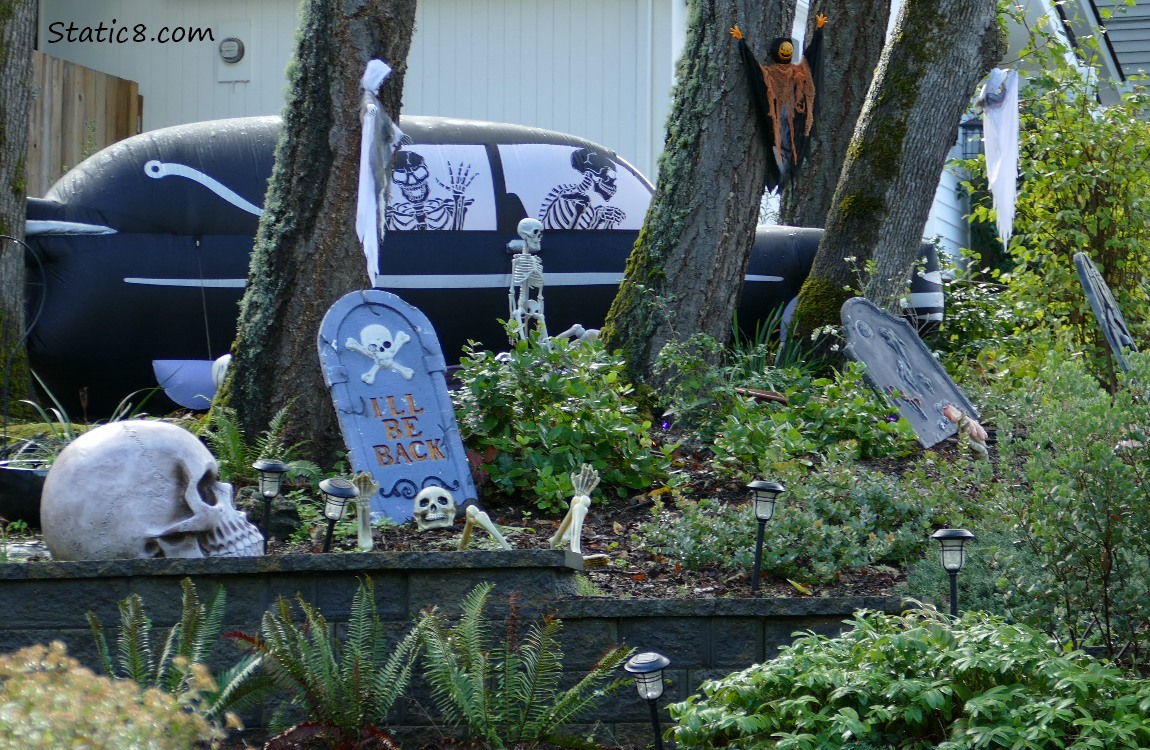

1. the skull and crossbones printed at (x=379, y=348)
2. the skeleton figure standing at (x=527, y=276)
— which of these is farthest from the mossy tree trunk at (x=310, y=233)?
the skeleton figure standing at (x=527, y=276)

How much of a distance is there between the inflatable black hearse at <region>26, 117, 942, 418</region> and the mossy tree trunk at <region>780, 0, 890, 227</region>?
0.90 metres

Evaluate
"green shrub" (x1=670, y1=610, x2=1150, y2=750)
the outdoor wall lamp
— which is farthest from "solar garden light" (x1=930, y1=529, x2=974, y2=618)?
the outdoor wall lamp

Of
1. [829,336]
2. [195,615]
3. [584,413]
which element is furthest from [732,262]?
[195,615]

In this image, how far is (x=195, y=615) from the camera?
13.6ft

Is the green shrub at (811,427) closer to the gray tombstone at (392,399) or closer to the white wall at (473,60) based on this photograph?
the gray tombstone at (392,399)

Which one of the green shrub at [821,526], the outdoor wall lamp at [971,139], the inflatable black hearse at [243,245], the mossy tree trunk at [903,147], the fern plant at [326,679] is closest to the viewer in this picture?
the fern plant at [326,679]

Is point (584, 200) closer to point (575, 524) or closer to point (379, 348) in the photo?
point (379, 348)

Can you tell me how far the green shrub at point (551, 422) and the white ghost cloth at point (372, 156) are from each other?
747 millimetres

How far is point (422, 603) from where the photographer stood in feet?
15.3

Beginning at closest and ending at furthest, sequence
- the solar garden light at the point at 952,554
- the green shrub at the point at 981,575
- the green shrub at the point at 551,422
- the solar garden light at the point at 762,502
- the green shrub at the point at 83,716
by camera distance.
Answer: the green shrub at the point at 83,716 < the solar garden light at the point at 952,554 < the green shrub at the point at 981,575 < the solar garden light at the point at 762,502 < the green shrub at the point at 551,422

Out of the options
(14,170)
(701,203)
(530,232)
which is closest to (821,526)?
(701,203)

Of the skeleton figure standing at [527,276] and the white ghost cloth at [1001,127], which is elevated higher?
the white ghost cloth at [1001,127]

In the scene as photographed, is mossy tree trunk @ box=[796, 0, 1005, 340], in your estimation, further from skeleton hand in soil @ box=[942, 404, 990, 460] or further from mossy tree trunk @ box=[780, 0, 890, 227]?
mossy tree trunk @ box=[780, 0, 890, 227]

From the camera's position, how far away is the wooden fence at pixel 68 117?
1259cm
